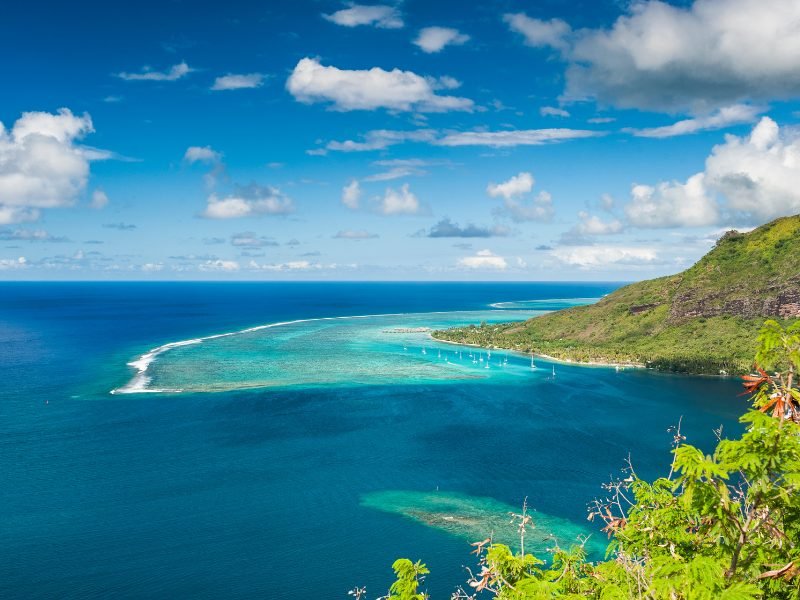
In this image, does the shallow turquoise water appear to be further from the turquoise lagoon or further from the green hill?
the green hill

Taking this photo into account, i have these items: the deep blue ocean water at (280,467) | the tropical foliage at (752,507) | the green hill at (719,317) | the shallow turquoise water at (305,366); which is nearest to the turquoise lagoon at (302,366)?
the shallow turquoise water at (305,366)

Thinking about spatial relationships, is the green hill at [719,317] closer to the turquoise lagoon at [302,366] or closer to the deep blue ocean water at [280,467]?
the deep blue ocean water at [280,467]

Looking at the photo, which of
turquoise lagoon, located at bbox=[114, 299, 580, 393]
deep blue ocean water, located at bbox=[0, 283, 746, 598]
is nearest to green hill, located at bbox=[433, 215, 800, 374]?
deep blue ocean water, located at bbox=[0, 283, 746, 598]

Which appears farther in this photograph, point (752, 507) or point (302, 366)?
point (302, 366)

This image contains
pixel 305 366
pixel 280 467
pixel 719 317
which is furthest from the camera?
pixel 719 317

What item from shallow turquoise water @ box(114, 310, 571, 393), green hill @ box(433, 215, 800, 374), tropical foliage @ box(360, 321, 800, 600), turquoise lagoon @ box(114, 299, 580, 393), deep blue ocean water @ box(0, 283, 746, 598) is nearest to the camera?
tropical foliage @ box(360, 321, 800, 600)

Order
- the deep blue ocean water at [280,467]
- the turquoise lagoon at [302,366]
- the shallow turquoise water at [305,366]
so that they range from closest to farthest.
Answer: the deep blue ocean water at [280,467]
the shallow turquoise water at [305,366]
the turquoise lagoon at [302,366]

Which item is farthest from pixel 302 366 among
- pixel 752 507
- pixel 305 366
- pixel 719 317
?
pixel 752 507

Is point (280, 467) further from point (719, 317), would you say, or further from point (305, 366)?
point (719, 317)
